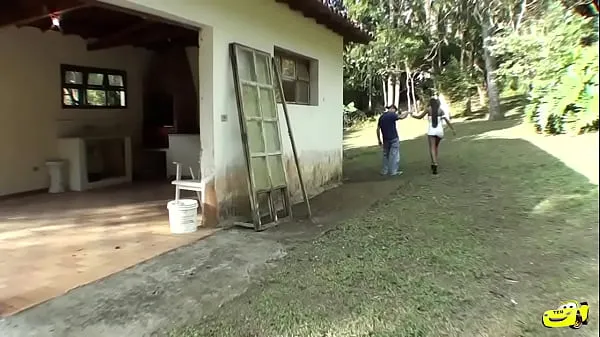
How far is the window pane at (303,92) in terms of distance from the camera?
8.64 m

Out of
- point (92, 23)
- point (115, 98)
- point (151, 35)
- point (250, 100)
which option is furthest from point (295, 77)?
point (115, 98)

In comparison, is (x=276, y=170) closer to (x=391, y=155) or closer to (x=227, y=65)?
(x=227, y=65)

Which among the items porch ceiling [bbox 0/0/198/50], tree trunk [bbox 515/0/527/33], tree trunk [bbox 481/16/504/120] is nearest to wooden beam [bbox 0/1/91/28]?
porch ceiling [bbox 0/0/198/50]

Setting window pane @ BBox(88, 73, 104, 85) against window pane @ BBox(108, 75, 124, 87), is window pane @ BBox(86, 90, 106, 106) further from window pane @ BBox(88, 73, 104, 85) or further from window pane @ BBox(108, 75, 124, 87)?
window pane @ BBox(108, 75, 124, 87)

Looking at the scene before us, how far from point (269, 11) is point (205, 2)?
5.31ft

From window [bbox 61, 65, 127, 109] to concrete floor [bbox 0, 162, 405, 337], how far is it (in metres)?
5.33

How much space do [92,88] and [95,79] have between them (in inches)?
8.2

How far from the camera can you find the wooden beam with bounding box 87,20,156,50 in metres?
8.22

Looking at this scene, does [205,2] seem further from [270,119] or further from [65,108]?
[65,108]

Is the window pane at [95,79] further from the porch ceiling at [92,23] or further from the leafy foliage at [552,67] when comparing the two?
the leafy foliage at [552,67]

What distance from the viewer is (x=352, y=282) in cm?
395

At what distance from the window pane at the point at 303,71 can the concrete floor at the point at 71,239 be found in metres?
3.16

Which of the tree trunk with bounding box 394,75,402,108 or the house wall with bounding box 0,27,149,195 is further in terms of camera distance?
the tree trunk with bounding box 394,75,402,108

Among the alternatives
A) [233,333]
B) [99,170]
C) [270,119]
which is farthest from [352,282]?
[99,170]
